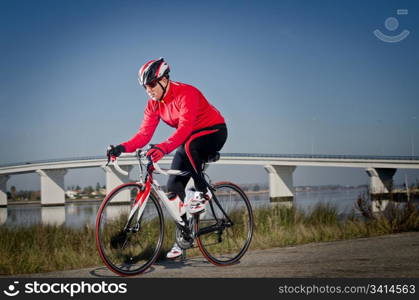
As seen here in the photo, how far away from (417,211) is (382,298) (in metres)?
5.50

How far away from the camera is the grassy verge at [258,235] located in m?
5.31

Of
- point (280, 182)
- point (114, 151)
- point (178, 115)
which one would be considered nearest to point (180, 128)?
point (178, 115)

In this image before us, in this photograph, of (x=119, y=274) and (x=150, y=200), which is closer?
(x=119, y=274)

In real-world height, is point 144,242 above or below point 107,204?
below

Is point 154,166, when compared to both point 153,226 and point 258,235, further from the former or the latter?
point 258,235

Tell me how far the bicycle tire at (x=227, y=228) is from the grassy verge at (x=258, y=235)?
23.2 inches

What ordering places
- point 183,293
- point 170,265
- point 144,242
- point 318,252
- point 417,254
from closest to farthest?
point 183,293
point 144,242
point 170,265
point 417,254
point 318,252

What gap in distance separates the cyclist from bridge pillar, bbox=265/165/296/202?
4498 cm

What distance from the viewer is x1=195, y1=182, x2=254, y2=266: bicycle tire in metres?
4.93

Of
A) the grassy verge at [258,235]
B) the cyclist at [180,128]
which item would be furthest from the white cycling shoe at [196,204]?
the grassy verge at [258,235]

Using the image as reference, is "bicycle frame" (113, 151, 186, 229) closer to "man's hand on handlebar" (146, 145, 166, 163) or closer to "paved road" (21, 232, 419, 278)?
"man's hand on handlebar" (146, 145, 166, 163)

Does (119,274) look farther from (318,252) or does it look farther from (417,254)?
(417,254)

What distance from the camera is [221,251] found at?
5.33 metres

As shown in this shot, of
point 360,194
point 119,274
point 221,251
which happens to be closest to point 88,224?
point 221,251
